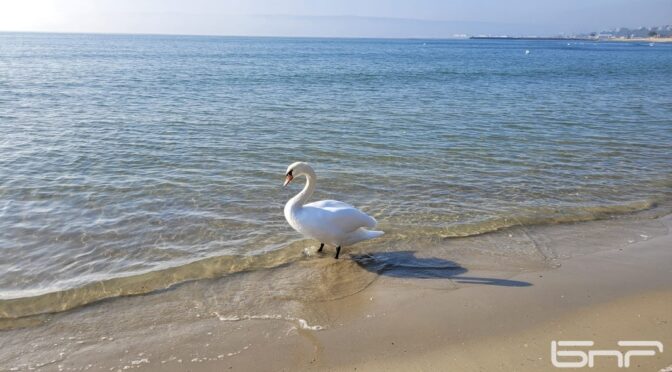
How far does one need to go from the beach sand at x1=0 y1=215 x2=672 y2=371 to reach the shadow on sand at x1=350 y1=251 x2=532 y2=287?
0.03 m

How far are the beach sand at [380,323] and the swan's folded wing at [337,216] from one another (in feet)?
1.76

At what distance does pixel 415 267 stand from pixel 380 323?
1.57 meters

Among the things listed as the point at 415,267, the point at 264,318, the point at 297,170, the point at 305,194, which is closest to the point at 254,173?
the point at 297,170

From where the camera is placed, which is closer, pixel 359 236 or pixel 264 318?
pixel 264 318

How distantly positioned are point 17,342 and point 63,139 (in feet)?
32.9

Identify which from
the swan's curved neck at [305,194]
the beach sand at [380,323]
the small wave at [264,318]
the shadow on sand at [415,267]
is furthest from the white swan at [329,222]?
the small wave at [264,318]

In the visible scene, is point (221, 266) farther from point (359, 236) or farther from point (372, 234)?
point (372, 234)

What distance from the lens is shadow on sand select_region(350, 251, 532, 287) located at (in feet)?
19.6

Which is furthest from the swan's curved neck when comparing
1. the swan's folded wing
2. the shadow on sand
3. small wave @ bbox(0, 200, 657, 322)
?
the shadow on sand

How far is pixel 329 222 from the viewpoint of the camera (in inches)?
255

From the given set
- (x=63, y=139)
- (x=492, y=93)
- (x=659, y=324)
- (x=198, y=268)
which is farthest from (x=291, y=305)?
(x=492, y=93)

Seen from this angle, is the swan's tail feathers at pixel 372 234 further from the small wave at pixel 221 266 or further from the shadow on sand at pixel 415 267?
the small wave at pixel 221 266

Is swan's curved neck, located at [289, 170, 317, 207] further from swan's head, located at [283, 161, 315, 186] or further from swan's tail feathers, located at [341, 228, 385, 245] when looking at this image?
swan's tail feathers, located at [341, 228, 385, 245]

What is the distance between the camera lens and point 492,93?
26812mm
